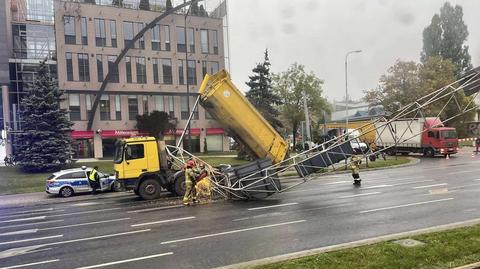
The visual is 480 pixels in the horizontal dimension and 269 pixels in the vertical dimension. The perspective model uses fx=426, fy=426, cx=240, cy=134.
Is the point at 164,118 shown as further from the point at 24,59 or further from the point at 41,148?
the point at 24,59

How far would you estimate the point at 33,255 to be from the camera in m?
9.34

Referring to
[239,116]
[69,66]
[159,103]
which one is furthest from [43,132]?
[159,103]

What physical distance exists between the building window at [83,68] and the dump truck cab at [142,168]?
3532 cm

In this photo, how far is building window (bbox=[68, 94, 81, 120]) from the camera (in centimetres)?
4997

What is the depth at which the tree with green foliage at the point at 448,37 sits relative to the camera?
7450 cm

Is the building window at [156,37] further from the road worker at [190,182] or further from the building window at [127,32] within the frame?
the road worker at [190,182]

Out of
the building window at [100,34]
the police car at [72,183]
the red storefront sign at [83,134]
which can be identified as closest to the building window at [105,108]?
the red storefront sign at [83,134]

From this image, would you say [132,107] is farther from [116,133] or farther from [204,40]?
[204,40]

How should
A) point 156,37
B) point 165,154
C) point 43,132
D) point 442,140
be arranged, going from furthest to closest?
point 156,37 → point 442,140 → point 43,132 → point 165,154

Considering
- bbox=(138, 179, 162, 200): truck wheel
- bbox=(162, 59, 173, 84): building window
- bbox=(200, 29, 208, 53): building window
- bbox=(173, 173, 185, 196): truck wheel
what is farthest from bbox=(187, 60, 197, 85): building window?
bbox=(138, 179, 162, 200): truck wheel

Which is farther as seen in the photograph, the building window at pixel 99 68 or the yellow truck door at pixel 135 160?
the building window at pixel 99 68

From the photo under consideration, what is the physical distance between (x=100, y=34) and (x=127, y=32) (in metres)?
3.32

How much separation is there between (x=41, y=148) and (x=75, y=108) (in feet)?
59.8

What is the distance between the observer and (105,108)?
5197 cm
